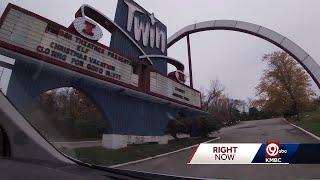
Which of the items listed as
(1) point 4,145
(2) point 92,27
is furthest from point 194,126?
(1) point 4,145

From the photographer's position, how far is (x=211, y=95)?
273cm

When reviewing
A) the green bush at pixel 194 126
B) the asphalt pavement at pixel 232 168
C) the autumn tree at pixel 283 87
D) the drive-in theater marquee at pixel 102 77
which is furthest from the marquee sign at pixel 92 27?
the autumn tree at pixel 283 87

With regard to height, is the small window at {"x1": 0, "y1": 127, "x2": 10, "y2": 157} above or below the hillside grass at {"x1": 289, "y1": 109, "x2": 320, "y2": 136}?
below

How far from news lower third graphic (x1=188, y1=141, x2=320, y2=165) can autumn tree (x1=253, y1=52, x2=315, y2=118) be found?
48 centimetres

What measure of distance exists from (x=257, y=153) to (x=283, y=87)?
0.77 meters

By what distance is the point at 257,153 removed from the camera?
1817 mm

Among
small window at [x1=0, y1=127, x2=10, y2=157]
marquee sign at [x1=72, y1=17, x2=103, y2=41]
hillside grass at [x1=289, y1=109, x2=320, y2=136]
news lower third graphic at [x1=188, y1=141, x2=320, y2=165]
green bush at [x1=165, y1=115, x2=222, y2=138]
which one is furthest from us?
marquee sign at [x1=72, y1=17, x2=103, y2=41]

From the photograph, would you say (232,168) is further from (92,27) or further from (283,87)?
(92,27)

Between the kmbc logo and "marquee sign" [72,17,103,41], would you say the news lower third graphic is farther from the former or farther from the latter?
"marquee sign" [72,17,103,41]

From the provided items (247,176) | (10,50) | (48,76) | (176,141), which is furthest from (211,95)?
(10,50)

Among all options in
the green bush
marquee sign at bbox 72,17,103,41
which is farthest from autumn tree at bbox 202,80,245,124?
marquee sign at bbox 72,17,103,41

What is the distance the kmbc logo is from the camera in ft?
5.96

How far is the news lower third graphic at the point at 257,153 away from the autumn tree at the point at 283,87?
481mm

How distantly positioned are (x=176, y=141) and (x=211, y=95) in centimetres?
A: 50
